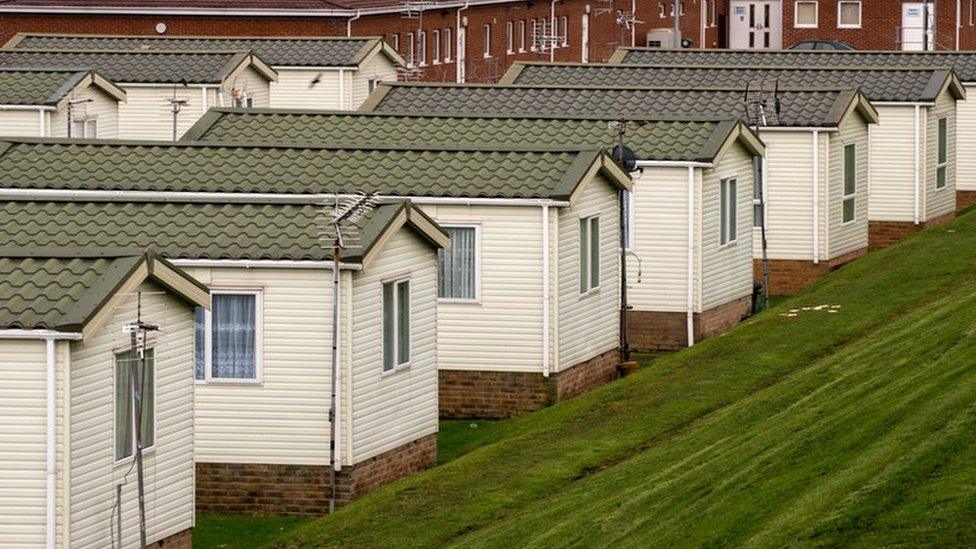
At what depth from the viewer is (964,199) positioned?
193 feet

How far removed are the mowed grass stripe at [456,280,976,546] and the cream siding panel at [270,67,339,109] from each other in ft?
115

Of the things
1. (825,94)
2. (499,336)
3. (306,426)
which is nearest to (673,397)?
(499,336)

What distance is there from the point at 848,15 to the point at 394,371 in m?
90.8

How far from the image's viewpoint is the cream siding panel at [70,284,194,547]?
24203mm

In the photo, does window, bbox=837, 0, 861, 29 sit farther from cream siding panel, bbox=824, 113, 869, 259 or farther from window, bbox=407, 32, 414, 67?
cream siding panel, bbox=824, 113, 869, 259

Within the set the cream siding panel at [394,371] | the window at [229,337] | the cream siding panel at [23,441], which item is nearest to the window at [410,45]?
the cream siding panel at [394,371]

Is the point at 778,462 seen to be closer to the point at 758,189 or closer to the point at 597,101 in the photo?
the point at 758,189

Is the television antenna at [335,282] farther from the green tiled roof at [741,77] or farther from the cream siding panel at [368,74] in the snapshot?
the cream siding panel at [368,74]

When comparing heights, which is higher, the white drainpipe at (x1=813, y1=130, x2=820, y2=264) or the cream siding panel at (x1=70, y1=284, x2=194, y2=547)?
the white drainpipe at (x1=813, y1=130, x2=820, y2=264)

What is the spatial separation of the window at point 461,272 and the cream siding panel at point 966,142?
23994mm

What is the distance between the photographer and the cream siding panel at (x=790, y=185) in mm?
46344

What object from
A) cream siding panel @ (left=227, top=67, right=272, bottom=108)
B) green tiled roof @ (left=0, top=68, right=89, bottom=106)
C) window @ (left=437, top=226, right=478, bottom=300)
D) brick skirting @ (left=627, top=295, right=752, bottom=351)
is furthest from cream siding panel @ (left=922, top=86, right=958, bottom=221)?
window @ (left=437, top=226, right=478, bottom=300)

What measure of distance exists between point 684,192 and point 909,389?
15.6 metres

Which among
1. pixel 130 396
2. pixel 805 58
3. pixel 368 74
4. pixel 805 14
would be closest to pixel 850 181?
pixel 805 58
